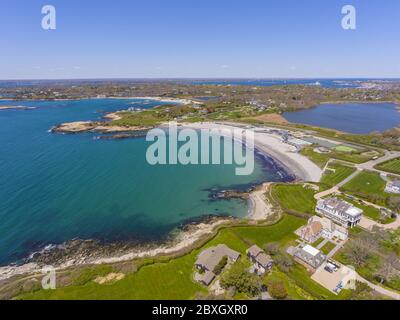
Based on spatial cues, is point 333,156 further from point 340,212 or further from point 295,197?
point 340,212

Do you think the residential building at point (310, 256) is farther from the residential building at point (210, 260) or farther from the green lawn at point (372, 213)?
the green lawn at point (372, 213)

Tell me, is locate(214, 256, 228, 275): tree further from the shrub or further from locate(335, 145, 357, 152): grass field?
locate(335, 145, 357, 152): grass field

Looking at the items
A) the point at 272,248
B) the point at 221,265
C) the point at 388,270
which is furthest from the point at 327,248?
the point at 221,265

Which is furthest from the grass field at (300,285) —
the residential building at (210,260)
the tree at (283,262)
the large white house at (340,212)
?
the large white house at (340,212)

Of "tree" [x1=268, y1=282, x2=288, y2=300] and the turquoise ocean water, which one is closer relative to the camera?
"tree" [x1=268, y1=282, x2=288, y2=300]

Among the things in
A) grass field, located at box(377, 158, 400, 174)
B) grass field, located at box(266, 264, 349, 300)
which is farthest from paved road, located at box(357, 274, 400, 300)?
grass field, located at box(377, 158, 400, 174)
